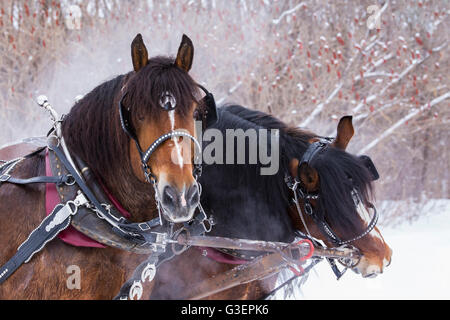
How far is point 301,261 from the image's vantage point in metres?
2.47

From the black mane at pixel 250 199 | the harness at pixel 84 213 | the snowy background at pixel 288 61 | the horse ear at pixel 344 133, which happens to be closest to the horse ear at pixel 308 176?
the black mane at pixel 250 199

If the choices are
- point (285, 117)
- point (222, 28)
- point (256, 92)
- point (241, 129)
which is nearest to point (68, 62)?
point (222, 28)

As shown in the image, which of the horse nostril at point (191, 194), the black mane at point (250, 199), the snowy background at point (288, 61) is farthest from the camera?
the snowy background at point (288, 61)

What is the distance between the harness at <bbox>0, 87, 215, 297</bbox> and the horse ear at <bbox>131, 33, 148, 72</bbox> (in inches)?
7.7

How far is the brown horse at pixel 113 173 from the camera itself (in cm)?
177

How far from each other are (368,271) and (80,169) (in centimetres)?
157

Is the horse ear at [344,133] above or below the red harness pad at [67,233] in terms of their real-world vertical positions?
above

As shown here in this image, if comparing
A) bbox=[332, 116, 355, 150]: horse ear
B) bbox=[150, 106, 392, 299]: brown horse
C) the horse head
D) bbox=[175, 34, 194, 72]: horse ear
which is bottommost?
bbox=[150, 106, 392, 299]: brown horse

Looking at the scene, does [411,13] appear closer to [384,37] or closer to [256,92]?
[384,37]

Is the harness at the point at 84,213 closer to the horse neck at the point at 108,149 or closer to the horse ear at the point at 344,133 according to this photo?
the horse neck at the point at 108,149

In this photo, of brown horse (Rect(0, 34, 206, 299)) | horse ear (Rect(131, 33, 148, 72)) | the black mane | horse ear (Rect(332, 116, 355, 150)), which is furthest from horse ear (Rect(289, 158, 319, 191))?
horse ear (Rect(131, 33, 148, 72))

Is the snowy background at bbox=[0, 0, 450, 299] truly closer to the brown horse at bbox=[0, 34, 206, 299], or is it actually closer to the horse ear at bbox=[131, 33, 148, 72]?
the brown horse at bbox=[0, 34, 206, 299]

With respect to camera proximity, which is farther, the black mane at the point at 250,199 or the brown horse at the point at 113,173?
the black mane at the point at 250,199

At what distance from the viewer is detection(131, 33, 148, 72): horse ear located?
6.23ft
